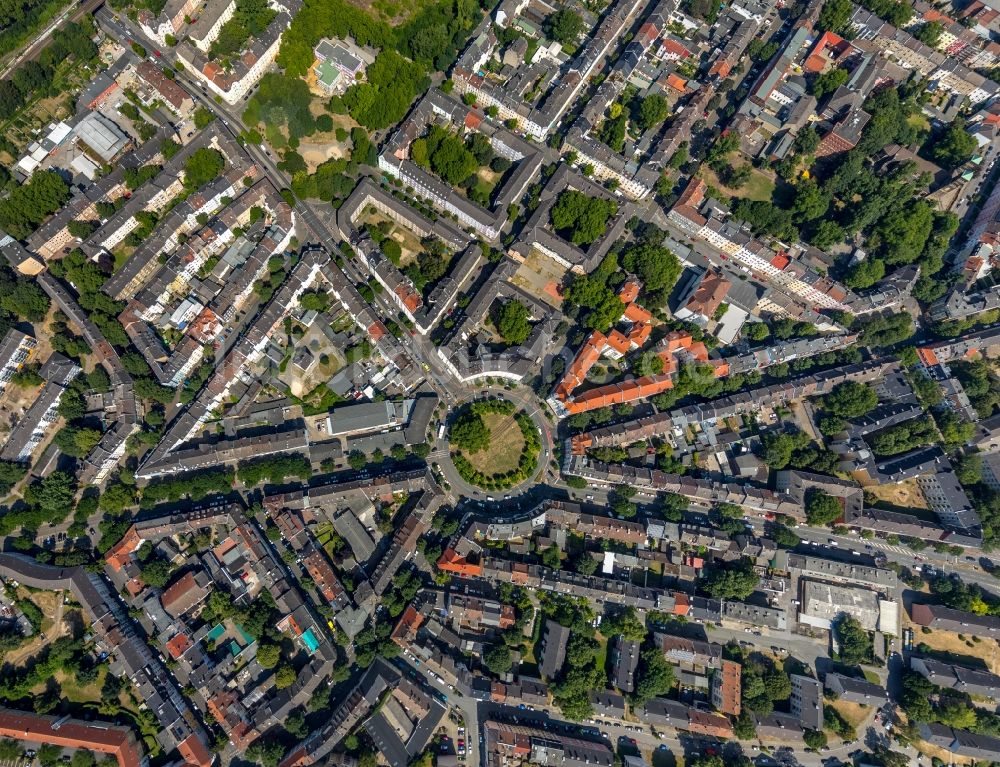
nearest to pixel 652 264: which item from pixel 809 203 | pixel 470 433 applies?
pixel 809 203

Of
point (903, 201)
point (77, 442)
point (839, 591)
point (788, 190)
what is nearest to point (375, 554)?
point (77, 442)

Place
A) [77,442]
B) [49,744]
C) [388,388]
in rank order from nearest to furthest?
[49,744] → [77,442] → [388,388]

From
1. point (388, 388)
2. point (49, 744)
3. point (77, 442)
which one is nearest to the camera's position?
point (49, 744)

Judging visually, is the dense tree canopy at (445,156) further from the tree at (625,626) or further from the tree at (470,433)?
the tree at (625,626)

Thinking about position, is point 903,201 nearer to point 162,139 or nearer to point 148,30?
point 162,139

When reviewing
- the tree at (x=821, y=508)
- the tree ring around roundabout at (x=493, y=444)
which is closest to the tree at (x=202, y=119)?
the tree ring around roundabout at (x=493, y=444)

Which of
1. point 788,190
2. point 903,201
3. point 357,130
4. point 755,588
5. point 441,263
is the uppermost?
point 903,201

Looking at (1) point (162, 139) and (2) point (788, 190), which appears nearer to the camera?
(1) point (162, 139)
